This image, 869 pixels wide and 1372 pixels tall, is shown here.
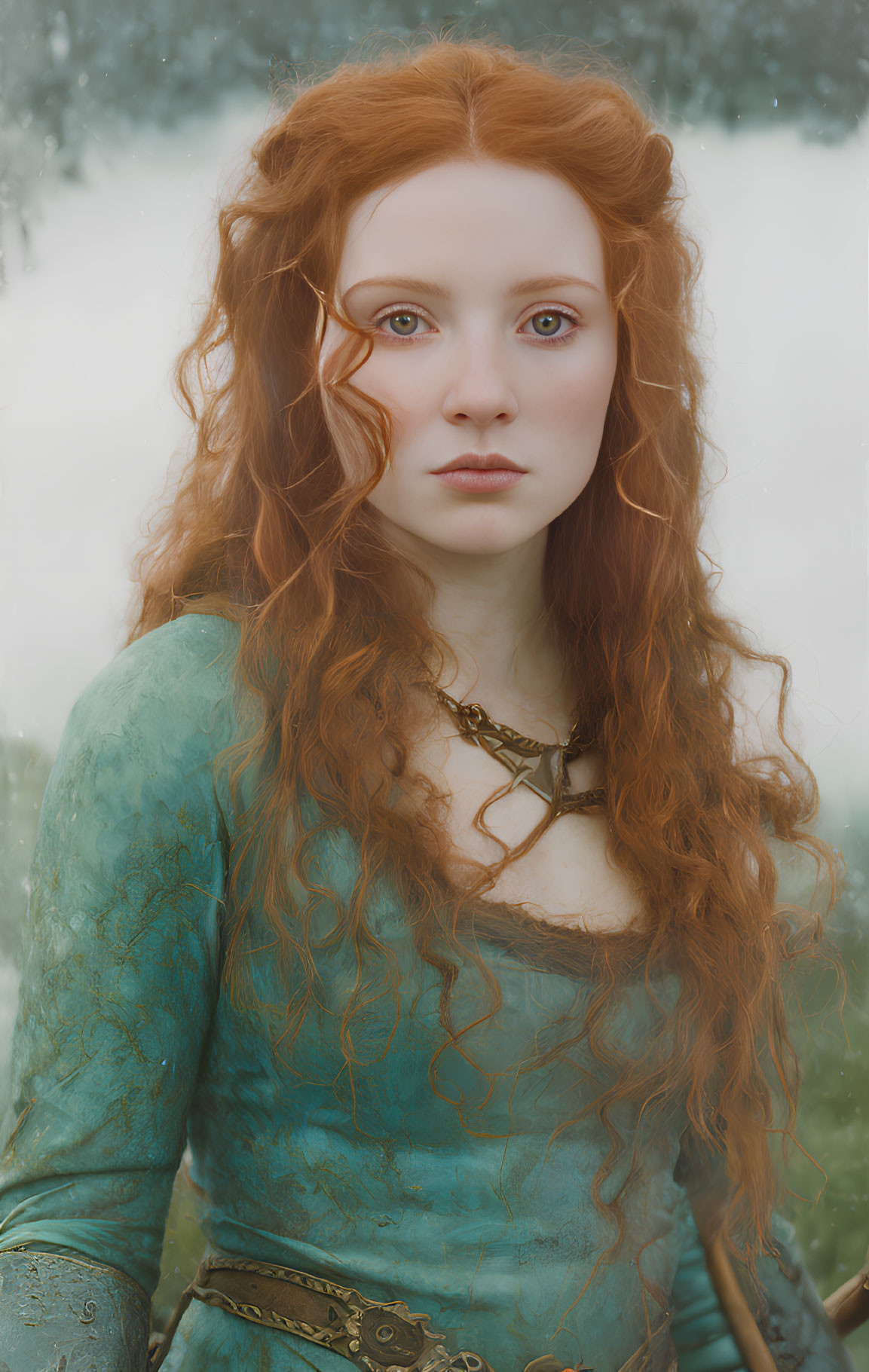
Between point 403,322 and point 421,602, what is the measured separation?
0.69 ft

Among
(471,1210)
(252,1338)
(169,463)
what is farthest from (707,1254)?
(169,463)

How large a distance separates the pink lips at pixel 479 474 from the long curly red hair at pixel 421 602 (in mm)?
48

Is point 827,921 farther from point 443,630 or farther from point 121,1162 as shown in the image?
point 121,1162

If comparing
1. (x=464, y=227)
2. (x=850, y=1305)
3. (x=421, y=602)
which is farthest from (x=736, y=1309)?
(x=464, y=227)

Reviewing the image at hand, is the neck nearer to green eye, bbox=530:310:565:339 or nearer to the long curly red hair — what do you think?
the long curly red hair

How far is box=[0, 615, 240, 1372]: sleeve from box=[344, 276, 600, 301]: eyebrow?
303mm

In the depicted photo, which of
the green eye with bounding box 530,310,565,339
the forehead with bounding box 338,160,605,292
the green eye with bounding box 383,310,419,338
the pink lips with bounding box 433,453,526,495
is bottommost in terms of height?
the pink lips with bounding box 433,453,526,495

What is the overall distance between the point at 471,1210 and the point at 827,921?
48 centimetres

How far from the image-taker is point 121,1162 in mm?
744

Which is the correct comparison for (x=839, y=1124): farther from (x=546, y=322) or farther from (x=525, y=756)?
(x=546, y=322)

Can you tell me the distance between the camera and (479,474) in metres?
0.80

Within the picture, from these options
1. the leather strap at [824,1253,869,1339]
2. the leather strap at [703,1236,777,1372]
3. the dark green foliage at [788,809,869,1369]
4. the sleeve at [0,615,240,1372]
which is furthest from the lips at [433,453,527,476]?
the leather strap at [824,1253,869,1339]

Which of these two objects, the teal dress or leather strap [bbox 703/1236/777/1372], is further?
leather strap [bbox 703/1236/777/1372]

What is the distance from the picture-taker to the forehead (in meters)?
0.78
